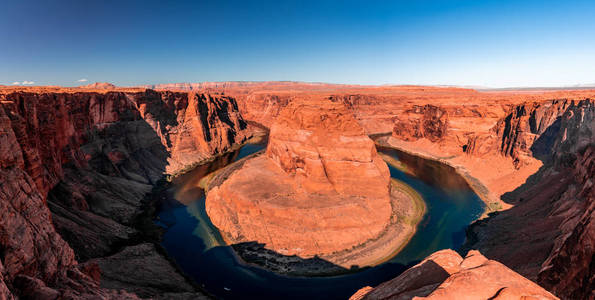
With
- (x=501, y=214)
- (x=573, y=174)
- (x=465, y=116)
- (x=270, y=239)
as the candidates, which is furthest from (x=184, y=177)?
(x=465, y=116)

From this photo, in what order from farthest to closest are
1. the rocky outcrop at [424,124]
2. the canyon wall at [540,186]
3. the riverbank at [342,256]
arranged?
the rocky outcrop at [424,124], the riverbank at [342,256], the canyon wall at [540,186]

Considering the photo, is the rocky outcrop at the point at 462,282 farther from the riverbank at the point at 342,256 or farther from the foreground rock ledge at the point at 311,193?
the foreground rock ledge at the point at 311,193

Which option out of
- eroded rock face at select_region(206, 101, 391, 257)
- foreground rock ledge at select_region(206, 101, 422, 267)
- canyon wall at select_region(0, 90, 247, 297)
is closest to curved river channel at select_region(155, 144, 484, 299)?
foreground rock ledge at select_region(206, 101, 422, 267)

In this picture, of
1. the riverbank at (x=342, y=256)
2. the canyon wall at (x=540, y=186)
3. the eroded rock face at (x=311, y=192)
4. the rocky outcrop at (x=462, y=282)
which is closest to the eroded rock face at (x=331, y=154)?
→ the eroded rock face at (x=311, y=192)

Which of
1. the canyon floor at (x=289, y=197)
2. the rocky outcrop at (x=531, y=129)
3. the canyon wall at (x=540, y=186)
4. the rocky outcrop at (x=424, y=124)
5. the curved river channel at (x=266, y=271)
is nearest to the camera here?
the canyon floor at (x=289, y=197)

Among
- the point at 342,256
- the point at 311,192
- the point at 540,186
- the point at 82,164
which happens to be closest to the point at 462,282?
the point at 342,256

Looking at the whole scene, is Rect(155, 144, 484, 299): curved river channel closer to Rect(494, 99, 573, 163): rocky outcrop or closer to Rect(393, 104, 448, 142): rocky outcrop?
Rect(494, 99, 573, 163): rocky outcrop

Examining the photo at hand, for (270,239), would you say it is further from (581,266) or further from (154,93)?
(154,93)
